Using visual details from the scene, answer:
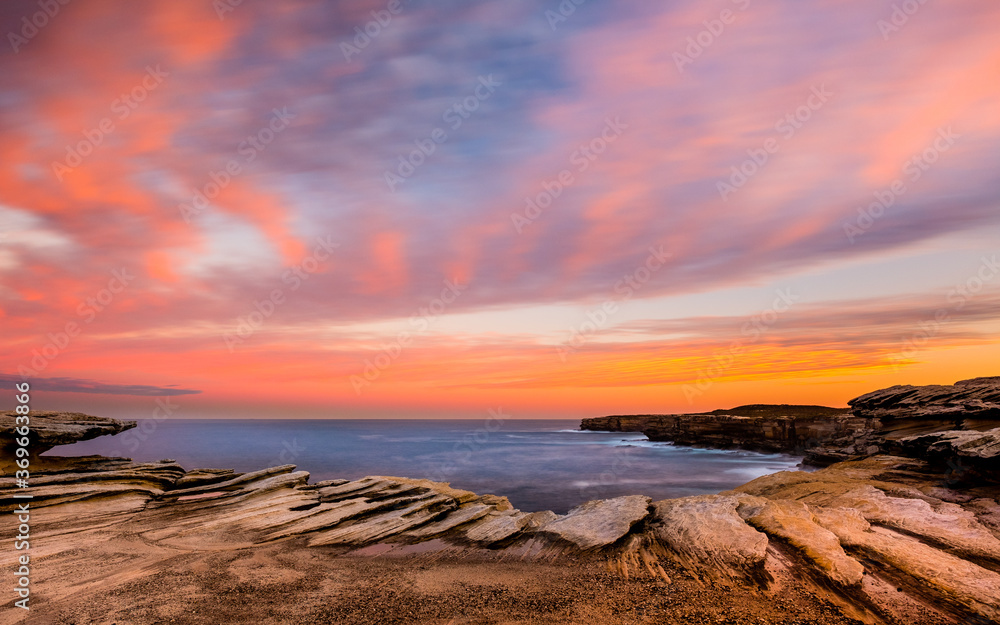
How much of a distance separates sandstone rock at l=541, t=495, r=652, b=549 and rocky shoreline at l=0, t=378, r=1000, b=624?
74 millimetres

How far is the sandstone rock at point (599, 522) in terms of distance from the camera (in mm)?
14887

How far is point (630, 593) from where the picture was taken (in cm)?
1115

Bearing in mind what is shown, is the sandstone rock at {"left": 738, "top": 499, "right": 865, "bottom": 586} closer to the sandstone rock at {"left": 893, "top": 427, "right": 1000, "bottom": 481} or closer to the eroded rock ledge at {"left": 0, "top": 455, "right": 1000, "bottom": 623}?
the eroded rock ledge at {"left": 0, "top": 455, "right": 1000, "bottom": 623}

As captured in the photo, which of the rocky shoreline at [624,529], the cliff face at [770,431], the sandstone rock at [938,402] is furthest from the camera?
the cliff face at [770,431]

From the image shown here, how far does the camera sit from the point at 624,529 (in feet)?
50.6

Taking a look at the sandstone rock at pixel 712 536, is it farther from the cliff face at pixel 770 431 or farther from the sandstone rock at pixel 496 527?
the cliff face at pixel 770 431

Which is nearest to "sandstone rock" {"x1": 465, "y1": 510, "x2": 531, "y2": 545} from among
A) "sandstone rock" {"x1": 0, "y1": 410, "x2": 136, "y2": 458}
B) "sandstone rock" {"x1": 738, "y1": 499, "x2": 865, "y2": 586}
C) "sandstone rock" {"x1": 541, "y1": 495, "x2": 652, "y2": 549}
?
"sandstone rock" {"x1": 541, "y1": 495, "x2": 652, "y2": 549}

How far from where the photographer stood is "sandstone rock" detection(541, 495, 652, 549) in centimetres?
1489

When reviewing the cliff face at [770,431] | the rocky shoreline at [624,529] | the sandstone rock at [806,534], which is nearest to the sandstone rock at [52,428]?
the rocky shoreline at [624,529]

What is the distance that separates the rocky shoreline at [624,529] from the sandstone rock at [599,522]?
2.9 inches

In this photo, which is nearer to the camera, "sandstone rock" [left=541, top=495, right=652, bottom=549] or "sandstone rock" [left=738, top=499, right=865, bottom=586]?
"sandstone rock" [left=738, top=499, right=865, bottom=586]

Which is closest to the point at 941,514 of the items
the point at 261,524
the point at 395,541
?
the point at 395,541

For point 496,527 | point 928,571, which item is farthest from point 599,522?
point 928,571

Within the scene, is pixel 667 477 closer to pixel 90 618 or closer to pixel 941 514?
pixel 941 514
